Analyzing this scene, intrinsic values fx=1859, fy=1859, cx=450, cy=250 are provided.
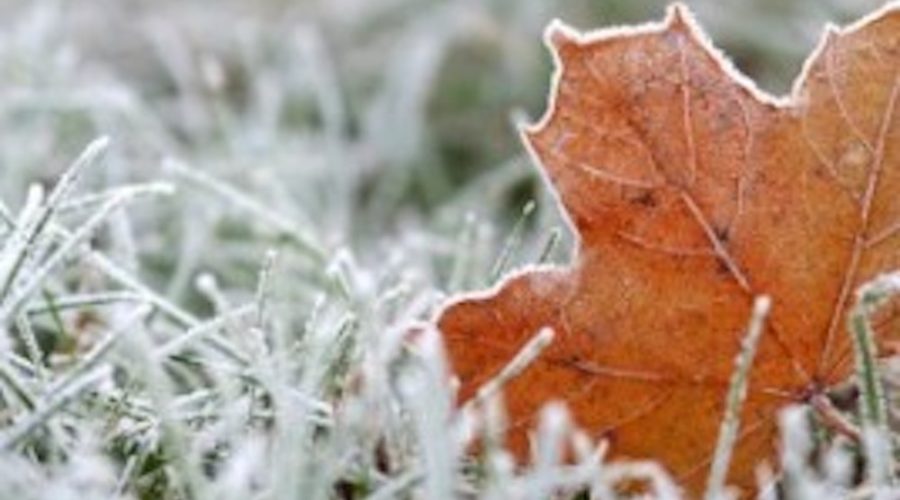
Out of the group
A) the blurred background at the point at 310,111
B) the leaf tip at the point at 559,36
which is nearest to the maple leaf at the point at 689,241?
the leaf tip at the point at 559,36

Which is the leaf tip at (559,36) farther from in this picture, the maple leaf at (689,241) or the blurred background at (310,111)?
the blurred background at (310,111)

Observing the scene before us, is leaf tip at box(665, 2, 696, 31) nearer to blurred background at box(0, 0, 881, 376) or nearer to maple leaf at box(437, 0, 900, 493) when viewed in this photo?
maple leaf at box(437, 0, 900, 493)

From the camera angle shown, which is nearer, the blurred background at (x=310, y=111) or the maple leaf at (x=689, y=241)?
the maple leaf at (x=689, y=241)

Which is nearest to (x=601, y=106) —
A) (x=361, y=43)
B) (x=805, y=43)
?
(x=805, y=43)

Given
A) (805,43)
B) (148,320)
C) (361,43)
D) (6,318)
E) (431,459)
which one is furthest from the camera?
(361,43)

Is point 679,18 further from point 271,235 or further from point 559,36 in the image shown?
point 271,235

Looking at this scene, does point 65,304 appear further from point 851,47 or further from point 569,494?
point 851,47

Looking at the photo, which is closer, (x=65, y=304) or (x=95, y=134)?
(x=65, y=304)

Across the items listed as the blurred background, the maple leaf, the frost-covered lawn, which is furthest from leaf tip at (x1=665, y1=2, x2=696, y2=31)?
the blurred background

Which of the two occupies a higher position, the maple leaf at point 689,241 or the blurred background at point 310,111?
the maple leaf at point 689,241
